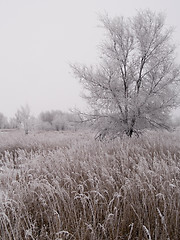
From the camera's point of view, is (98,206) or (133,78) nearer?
(98,206)

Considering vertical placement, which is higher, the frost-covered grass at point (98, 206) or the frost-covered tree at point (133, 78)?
the frost-covered tree at point (133, 78)

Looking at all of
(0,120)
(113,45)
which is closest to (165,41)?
(113,45)

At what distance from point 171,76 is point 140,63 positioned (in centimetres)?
142

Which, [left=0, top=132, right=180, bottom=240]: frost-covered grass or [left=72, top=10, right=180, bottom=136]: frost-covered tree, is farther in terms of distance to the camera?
[left=72, top=10, right=180, bottom=136]: frost-covered tree

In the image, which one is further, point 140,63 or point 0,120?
point 0,120

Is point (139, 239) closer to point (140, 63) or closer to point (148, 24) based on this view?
point (140, 63)

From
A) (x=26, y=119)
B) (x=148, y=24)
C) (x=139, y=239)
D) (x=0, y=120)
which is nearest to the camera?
(x=139, y=239)

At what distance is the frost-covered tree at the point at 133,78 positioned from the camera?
6387mm

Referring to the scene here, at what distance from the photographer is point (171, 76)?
653 centimetres

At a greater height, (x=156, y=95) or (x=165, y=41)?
(x=165, y=41)

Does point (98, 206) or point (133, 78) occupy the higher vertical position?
point (133, 78)

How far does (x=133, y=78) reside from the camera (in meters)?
6.89

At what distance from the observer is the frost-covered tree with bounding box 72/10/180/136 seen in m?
6.39

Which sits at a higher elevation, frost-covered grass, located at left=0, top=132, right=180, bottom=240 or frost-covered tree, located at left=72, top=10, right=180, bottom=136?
frost-covered tree, located at left=72, top=10, right=180, bottom=136
